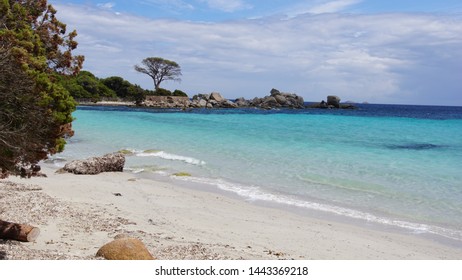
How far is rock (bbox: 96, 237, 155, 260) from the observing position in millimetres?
6363

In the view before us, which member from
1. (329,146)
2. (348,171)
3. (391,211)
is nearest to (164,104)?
(329,146)

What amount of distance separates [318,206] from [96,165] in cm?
807

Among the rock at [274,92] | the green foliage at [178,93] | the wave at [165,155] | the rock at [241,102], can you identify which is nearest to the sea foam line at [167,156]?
the wave at [165,155]

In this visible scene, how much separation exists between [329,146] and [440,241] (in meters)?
17.2

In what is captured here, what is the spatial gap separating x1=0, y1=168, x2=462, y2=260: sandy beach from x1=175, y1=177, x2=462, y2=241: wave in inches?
32.3

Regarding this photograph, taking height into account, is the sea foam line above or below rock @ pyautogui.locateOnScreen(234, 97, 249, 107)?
below

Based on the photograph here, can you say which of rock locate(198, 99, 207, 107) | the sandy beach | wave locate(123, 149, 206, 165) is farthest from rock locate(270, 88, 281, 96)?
the sandy beach

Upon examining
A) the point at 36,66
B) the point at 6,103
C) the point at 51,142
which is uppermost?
the point at 36,66

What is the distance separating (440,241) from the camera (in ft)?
31.3

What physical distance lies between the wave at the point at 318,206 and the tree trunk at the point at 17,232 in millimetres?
6839

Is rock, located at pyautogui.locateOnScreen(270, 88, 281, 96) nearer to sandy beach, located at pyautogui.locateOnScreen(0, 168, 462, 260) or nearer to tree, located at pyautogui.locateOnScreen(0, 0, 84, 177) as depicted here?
sandy beach, located at pyautogui.locateOnScreen(0, 168, 462, 260)

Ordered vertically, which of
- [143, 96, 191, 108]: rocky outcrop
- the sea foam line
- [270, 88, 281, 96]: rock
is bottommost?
the sea foam line

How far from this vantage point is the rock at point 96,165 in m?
15.2
